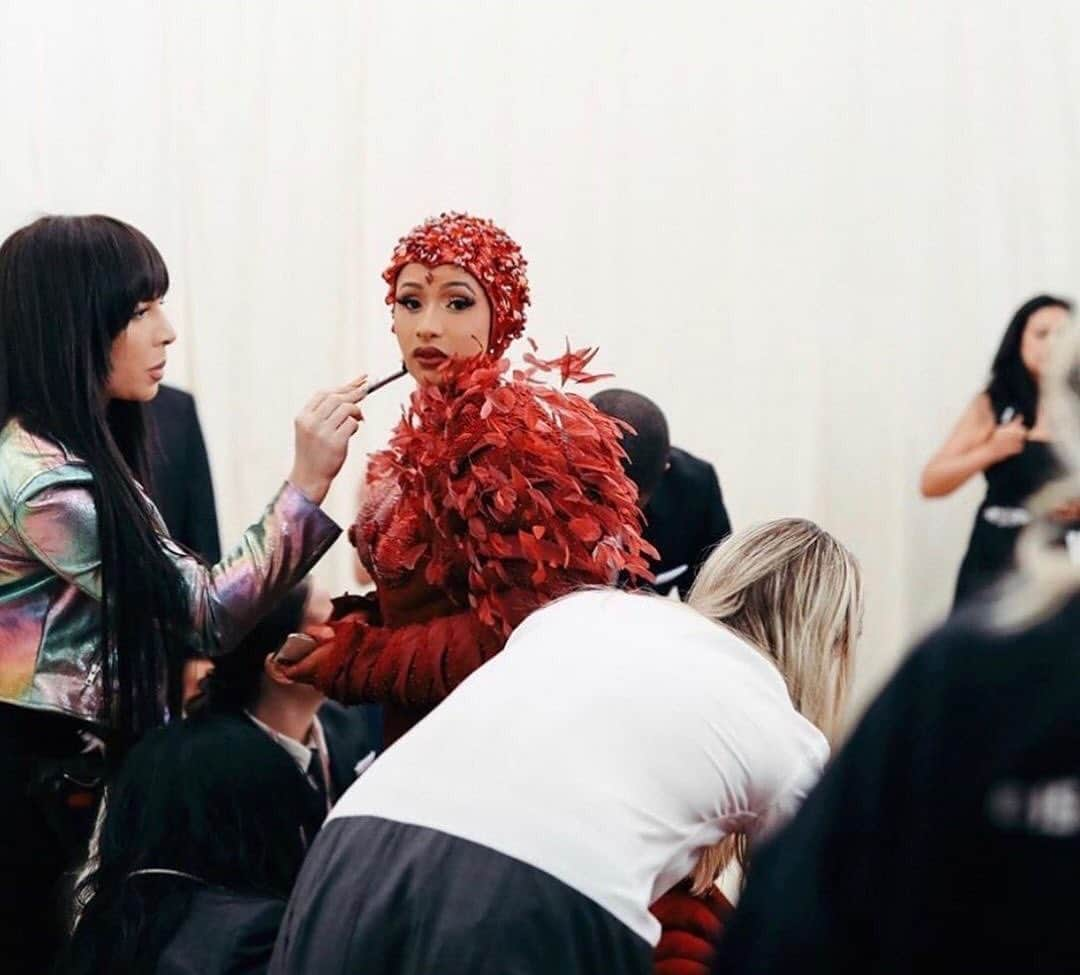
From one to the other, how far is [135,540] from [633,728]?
0.93m

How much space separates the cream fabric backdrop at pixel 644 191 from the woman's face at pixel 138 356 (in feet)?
8.27

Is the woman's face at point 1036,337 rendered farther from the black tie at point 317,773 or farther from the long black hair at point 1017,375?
the black tie at point 317,773

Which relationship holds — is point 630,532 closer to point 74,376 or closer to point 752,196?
point 74,376

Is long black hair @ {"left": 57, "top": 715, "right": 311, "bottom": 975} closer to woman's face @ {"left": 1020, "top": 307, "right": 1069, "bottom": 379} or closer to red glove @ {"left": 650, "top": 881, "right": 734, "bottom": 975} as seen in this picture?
red glove @ {"left": 650, "top": 881, "right": 734, "bottom": 975}

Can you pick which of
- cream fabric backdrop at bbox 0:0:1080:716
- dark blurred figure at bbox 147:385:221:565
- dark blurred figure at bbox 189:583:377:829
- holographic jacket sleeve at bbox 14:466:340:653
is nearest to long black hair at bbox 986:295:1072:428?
cream fabric backdrop at bbox 0:0:1080:716

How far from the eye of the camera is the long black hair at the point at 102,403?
231cm

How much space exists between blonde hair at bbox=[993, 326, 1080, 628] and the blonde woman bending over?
0.65m

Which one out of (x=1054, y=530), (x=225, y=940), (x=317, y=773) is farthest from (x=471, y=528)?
(x=1054, y=530)

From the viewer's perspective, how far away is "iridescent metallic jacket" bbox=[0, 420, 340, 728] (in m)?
2.29

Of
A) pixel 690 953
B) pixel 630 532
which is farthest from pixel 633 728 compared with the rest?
pixel 630 532

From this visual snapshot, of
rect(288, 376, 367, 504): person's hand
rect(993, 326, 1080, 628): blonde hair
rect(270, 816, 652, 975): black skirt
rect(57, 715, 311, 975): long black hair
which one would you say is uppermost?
rect(993, 326, 1080, 628): blonde hair

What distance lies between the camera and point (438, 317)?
257 cm

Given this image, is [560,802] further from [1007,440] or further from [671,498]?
[1007,440]

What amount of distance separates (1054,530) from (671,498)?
8.82ft
